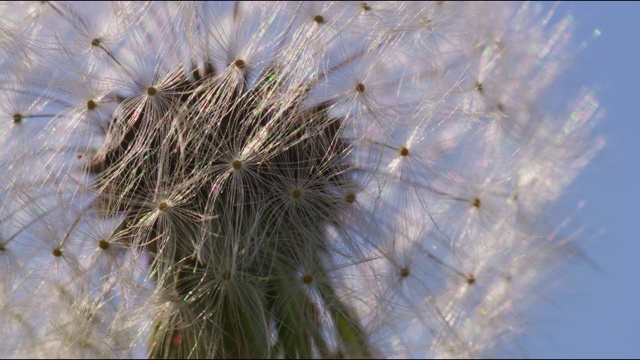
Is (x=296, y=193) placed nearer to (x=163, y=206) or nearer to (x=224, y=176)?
(x=224, y=176)

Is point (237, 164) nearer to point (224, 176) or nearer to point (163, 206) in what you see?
point (224, 176)

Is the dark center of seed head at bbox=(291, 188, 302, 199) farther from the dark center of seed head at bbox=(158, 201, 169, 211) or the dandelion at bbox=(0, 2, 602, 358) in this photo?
the dark center of seed head at bbox=(158, 201, 169, 211)

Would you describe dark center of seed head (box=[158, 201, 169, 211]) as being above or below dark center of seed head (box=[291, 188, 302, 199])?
below

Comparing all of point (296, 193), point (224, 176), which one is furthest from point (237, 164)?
point (296, 193)

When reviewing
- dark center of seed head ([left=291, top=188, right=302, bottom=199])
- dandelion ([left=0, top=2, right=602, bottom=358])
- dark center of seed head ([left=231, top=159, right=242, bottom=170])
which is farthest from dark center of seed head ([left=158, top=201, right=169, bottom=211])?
dark center of seed head ([left=291, top=188, right=302, bottom=199])

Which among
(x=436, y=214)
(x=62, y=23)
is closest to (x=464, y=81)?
(x=436, y=214)

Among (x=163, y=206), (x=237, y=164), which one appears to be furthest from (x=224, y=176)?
(x=163, y=206)

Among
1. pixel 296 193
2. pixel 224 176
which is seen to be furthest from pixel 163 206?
pixel 296 193

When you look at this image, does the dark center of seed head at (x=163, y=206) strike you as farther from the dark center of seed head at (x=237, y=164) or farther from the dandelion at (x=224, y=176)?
the dark center of seed head at (x=237, y=164)

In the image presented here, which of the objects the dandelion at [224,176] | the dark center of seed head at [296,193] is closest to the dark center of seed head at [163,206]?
the dandelion at [224,176]
